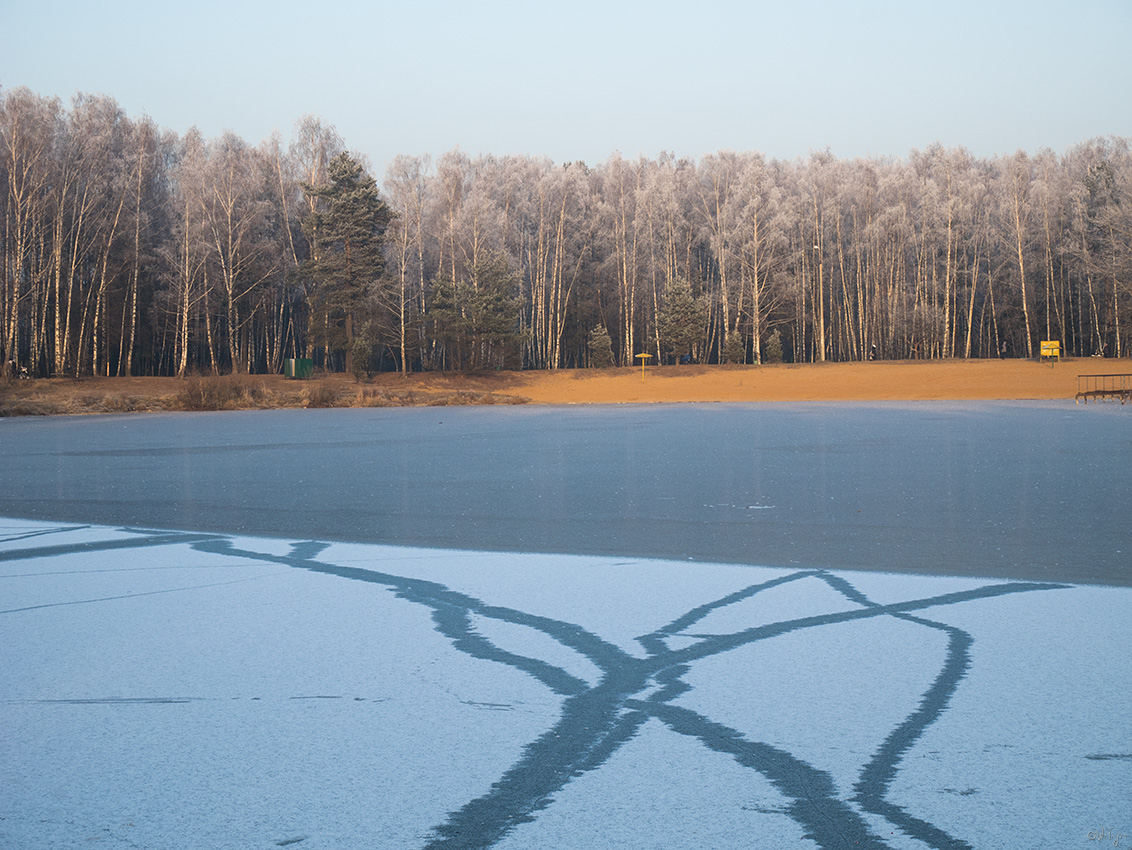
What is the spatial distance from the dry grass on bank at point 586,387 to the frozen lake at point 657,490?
15.5 meters

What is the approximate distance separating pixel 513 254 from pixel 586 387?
1822 centimetres

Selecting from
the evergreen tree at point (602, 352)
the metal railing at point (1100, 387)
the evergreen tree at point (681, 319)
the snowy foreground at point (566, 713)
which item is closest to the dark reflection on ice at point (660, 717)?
the snowy foreground at point (566, 713)

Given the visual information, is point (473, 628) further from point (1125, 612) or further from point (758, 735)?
point (1125, 612)

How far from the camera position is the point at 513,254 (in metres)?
62.5

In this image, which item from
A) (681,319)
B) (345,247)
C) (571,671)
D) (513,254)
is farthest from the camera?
(513,254)

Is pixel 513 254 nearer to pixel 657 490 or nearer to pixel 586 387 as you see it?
pixel 586 387

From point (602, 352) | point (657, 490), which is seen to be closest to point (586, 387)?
point (602, 352)

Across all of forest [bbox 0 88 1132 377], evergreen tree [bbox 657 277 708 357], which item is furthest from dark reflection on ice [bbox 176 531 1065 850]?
evergreen tree [bbox 657 277 708 357]

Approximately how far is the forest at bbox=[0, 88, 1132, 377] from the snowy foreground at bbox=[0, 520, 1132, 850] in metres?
41.2

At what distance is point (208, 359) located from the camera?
6600 cm

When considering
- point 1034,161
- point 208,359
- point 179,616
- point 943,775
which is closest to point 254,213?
point 208,359

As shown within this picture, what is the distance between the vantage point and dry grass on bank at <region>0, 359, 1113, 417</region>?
116 feet

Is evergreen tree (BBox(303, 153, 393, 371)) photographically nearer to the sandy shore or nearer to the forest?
the forest

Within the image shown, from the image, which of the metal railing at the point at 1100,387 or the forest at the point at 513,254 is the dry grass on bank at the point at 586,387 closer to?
the metal railing at the point at 1100,387
